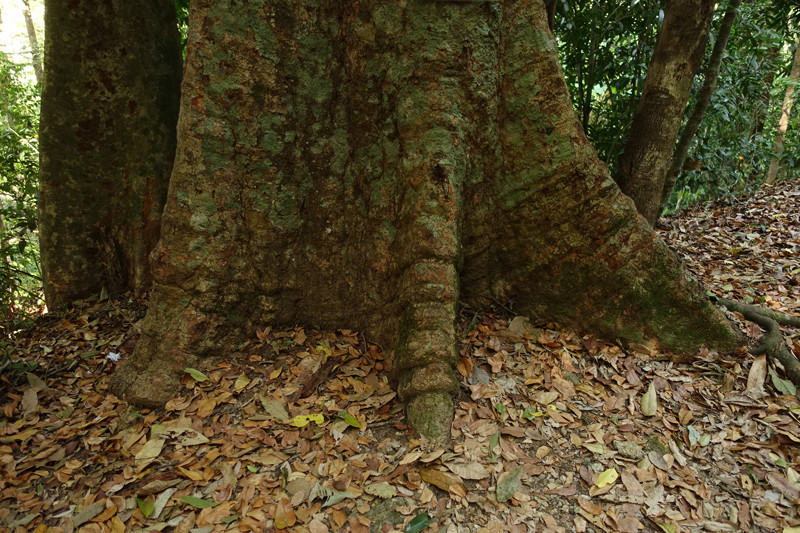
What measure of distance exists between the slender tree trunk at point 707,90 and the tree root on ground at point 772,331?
1422mm

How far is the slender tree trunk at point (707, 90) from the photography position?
4059mm

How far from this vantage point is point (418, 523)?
1.80m

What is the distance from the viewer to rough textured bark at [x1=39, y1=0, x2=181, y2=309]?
318 cm

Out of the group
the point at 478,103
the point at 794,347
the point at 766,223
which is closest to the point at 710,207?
the point at 766,223

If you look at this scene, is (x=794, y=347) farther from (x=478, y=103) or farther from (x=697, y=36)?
(x=478, y=103)

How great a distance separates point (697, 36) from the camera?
3.17m

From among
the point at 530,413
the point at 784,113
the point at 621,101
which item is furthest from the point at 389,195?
the point at 784,113

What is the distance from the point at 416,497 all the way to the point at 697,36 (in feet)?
11.7

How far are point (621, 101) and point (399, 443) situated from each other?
4.39 metres

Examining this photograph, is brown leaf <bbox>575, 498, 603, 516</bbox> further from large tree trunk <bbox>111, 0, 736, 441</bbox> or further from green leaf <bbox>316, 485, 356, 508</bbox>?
green leaf <bbox>316, 485, 356, 508</bbox>

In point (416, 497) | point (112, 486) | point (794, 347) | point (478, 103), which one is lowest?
point (112, 486)

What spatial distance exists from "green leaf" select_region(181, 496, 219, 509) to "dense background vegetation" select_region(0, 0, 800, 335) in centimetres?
231

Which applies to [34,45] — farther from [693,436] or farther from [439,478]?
[693,436]

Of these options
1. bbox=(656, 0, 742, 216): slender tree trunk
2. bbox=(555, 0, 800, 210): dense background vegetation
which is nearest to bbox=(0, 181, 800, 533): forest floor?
bbox=(656, 0, 742, 216): slender tree trunk
